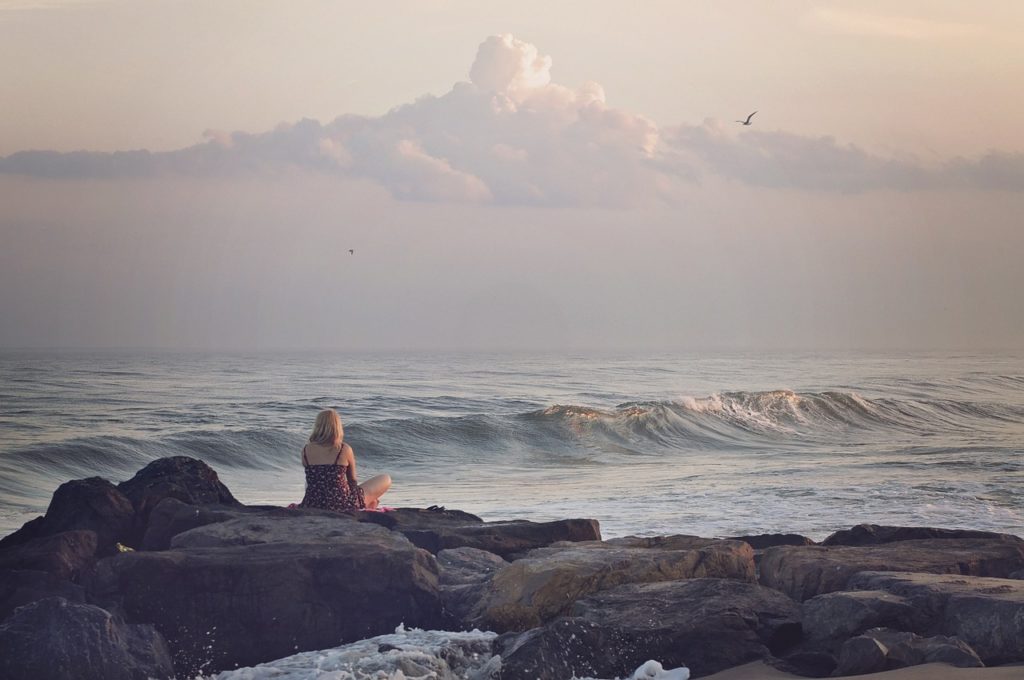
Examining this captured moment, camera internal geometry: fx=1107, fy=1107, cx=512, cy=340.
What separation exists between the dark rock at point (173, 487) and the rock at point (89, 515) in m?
0.14

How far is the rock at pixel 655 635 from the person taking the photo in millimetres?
6219

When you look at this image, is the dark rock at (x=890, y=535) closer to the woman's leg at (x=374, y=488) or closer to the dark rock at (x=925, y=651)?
the dark rock at (x=925, y=651)

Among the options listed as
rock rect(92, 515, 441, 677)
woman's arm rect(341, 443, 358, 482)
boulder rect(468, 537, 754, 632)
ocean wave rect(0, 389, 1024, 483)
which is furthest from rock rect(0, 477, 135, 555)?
ocean wave rect(0, 389, 1024, 483)

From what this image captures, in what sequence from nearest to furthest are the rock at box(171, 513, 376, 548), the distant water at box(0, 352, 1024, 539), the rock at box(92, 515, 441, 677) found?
the rock at box(92, 515, 441, 677) < the rock at box(171, 513, 376, 548) < the distant water at box(0, 352, 1024, 539)

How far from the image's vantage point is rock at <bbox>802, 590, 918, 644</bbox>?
6.44 meters

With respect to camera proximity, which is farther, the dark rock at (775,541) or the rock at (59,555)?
the dark rock at (775,541)

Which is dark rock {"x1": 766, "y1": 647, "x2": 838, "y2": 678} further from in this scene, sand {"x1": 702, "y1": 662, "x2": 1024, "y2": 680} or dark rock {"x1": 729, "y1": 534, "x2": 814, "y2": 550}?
dark rock {"x1": 729, "y1": 534, "x2": 814, "y2": 550}

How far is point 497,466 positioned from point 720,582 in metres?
17.6

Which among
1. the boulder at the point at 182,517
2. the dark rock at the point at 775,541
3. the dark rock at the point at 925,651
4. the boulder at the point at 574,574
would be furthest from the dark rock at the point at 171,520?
the dark rock at the point at 925,651

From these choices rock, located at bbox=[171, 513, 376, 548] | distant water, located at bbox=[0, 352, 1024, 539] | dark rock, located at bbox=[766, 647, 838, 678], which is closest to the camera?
dark rock, located at bbox=[766, 647, 838, 678]

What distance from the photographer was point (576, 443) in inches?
1135

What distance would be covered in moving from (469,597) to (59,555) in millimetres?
2765

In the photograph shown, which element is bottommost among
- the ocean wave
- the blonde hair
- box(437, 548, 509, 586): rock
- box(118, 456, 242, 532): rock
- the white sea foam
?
the ocean wave

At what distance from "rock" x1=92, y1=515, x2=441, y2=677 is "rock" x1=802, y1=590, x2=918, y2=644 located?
2422 millimetres
